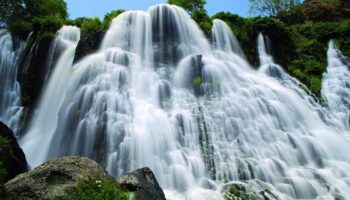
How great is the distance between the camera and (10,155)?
Answer: 37.9ft

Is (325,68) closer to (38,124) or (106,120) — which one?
(106,120)

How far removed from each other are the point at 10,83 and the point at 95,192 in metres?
16.8

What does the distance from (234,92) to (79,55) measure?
803 centimetres

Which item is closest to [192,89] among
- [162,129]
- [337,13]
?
[162,129]

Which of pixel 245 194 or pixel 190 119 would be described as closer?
pixel 245 194

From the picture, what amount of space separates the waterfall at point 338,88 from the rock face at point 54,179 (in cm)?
1348

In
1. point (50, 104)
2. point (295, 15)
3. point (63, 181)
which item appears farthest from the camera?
point (295, 15)

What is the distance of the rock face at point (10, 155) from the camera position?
11135 millimetres

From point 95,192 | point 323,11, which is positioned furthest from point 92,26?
point 323,11

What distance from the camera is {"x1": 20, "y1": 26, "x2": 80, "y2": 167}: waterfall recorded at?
1716 cm

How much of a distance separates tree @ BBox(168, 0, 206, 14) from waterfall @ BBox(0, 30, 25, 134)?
13436 mm

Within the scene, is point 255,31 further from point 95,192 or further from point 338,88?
point 95,192

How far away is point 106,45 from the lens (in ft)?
69.6

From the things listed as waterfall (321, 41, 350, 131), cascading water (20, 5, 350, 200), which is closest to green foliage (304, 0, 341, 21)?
waterfall (321, 41, 350, 131)
